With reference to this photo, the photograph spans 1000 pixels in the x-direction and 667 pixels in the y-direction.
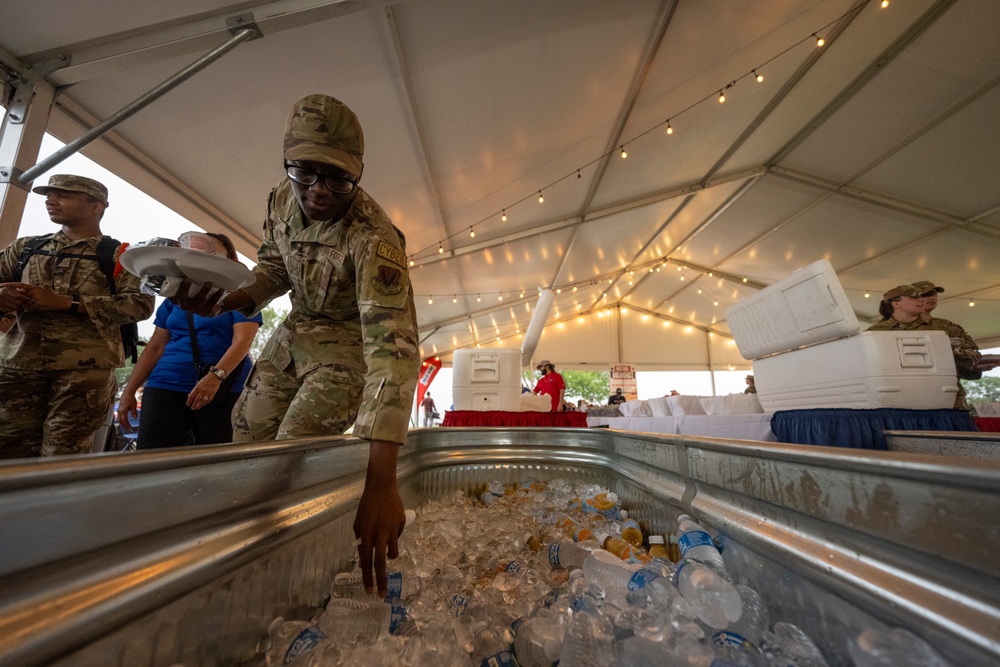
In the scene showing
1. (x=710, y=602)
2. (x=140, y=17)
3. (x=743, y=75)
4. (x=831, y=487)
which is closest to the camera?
(x=831, y=487)

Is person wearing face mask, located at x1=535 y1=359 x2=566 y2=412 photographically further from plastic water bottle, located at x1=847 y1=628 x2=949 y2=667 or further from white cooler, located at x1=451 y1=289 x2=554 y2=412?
plastic water bottle, located at x1=847 y1=628 x2=949 y2=667

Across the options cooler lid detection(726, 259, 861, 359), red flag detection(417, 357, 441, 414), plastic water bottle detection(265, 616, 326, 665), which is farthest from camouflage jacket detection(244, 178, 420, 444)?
red flag detection(417, 357, 441, 414)

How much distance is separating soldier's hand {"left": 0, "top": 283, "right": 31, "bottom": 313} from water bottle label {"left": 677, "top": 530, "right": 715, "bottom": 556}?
→ 188cm

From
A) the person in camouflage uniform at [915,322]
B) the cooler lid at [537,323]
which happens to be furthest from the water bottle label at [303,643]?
the cooler lid at [537,323]

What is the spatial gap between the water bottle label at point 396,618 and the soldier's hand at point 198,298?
75 centimetres

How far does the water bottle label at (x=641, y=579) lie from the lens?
2.35 feet

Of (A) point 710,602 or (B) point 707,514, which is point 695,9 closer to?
(B) point 707,514

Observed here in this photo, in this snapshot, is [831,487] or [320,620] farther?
[320,620]

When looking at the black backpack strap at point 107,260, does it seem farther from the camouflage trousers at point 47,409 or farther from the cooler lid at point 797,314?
the cooler lid at point 797,314

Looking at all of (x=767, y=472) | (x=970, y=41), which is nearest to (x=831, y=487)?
(x=767, y=472)

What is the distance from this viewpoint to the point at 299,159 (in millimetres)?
820

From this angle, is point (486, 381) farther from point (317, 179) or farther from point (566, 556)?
point (317, 179)

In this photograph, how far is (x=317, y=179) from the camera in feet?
2.81

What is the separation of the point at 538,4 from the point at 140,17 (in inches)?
81.6
